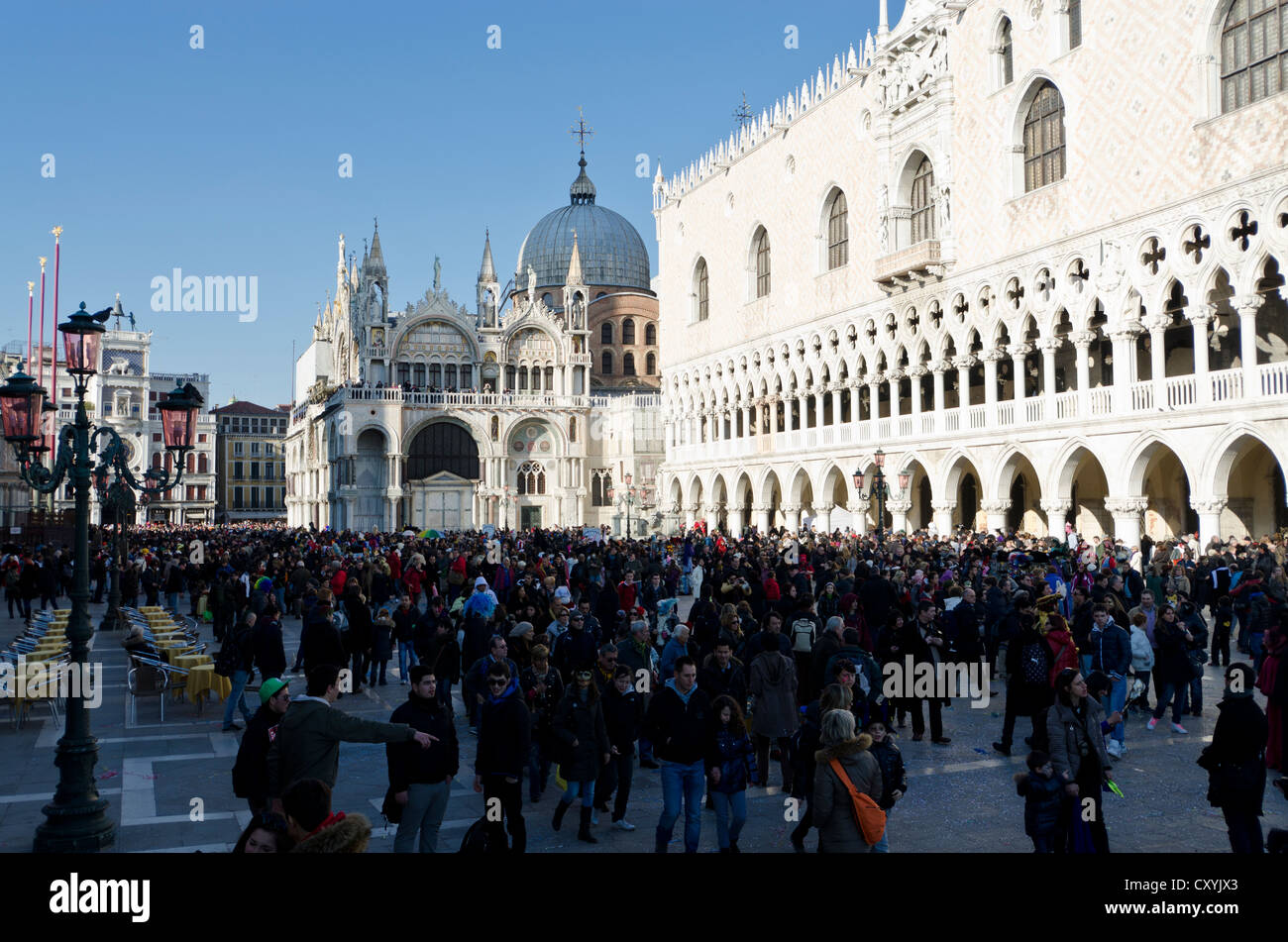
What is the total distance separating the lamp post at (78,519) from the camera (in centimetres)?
741

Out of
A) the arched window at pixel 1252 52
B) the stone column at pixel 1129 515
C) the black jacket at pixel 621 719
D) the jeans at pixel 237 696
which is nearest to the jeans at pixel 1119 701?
the black jacket at pixel 621 719

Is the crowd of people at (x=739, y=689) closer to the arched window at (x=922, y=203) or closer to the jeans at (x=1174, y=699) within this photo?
the jeans at (x=1174, y=699)

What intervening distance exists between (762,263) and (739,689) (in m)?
38.2

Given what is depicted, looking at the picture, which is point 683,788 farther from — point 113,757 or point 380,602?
point 380,602

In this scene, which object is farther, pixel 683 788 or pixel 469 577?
pixel 469 577

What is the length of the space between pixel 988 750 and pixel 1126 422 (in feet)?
59.9

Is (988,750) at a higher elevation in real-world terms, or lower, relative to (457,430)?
lower

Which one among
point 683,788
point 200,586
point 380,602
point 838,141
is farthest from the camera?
point 838,141

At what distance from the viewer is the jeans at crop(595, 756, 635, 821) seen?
27.1 feet

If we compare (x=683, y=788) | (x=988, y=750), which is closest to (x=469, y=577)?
(x=988, y=750)

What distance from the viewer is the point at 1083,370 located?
2778 centimetres

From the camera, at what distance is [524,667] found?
388 inches

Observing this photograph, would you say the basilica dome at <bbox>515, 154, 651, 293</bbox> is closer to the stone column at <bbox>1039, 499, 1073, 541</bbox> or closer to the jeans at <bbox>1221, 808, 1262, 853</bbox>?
the stone column at <bbox>1039, 499, 1073, 541</bbox>

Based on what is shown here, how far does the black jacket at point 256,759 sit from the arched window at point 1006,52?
1173 inches
